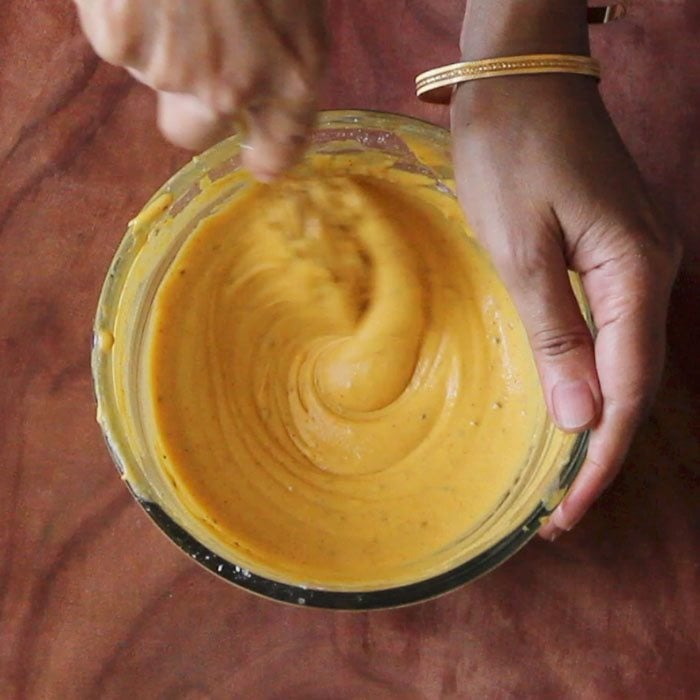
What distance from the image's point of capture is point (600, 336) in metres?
0.73

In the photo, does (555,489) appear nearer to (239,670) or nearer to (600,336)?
(600,336)

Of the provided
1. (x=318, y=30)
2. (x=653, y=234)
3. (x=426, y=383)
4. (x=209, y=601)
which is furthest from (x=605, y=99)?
(x=209, y=601)

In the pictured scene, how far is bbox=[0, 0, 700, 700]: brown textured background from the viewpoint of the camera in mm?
777

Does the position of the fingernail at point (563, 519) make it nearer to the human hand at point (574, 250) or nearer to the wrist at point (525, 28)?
the human hand at point (574, 250)

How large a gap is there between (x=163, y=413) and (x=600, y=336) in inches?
14.6

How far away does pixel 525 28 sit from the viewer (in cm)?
78

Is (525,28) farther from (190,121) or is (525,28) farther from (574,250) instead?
(190,121)

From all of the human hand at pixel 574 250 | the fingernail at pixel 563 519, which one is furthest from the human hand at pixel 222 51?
the fingernail at pixel 563 519

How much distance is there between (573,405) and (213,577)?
0.32 metres

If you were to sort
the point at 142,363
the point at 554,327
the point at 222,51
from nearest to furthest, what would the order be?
the point at 222,51
the point at 554,327
the point at 142,363

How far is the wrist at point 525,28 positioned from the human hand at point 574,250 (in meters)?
0.04

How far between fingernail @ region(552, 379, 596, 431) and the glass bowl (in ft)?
0.06

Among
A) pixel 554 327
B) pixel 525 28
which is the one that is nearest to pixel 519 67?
pixel 525 28

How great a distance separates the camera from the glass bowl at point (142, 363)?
0.71 m
